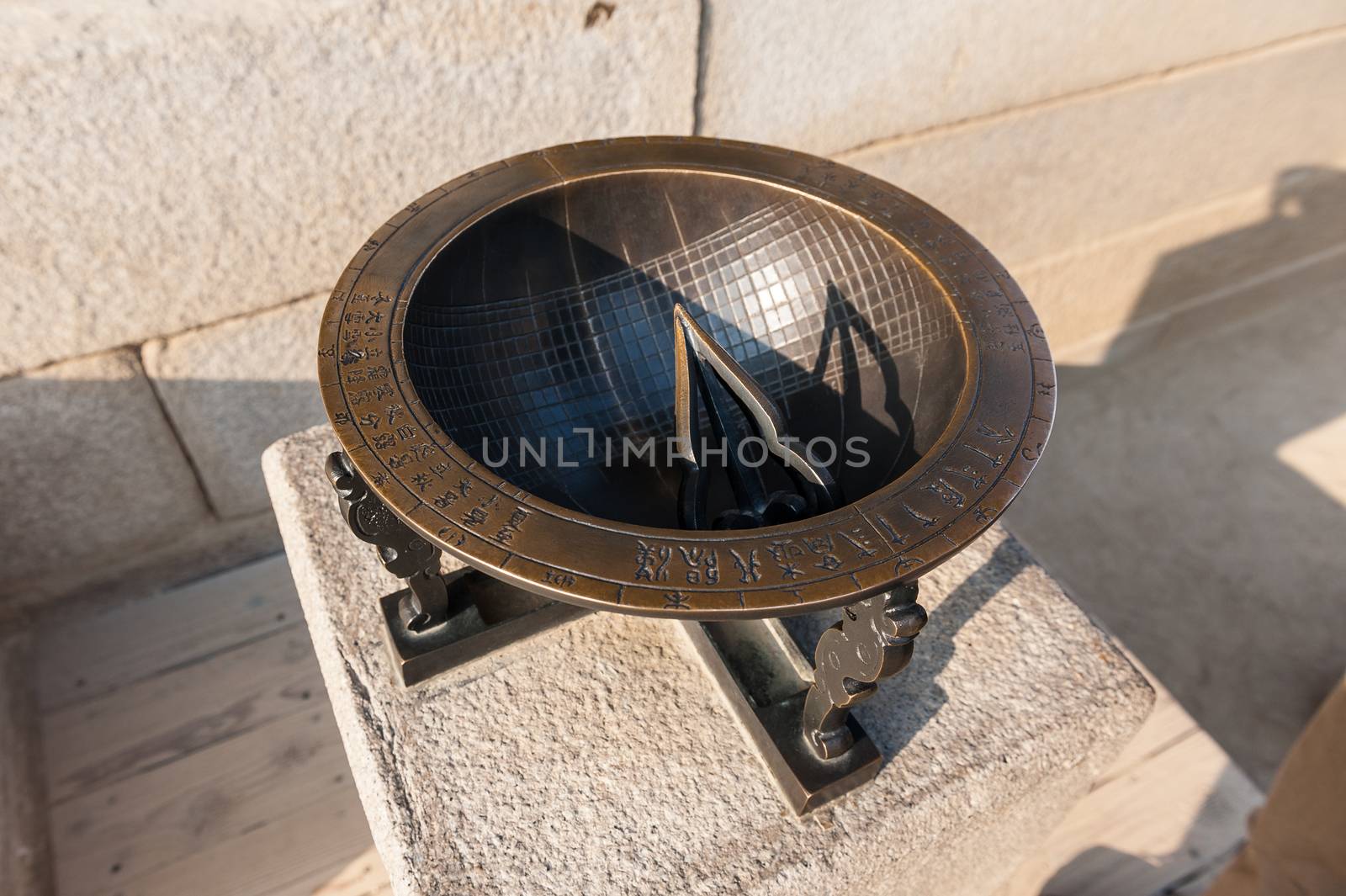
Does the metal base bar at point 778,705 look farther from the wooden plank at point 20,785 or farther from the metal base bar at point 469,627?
the wooden plank at point 20,785

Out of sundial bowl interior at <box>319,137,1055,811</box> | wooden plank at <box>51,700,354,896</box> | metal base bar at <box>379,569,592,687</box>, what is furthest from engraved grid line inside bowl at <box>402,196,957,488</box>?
wooden plank at <box>51,700,354,896</box>

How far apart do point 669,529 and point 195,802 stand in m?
1.67

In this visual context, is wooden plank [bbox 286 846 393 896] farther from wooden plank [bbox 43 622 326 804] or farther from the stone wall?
the stone wall

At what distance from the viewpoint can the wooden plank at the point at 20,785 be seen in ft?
6.21

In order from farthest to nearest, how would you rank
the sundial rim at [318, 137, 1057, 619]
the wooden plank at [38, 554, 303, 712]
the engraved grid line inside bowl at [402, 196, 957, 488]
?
the wooden plank at [38, 554, 303, 712] < the engraved grid line inside bowl at [402, 196, 957, 488] < the sundial rim at [318, 137, 1057, 619]

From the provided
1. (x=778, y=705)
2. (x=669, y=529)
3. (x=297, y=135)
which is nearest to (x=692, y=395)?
(x=669, y=529)

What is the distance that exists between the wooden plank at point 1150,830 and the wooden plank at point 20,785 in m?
2.14

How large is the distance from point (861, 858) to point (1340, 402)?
389cm

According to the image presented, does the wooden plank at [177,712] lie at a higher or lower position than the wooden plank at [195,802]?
→ higher

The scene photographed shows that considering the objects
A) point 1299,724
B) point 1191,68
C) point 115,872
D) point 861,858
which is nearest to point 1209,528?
point 1299,724

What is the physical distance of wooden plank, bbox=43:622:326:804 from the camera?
7.16 feet

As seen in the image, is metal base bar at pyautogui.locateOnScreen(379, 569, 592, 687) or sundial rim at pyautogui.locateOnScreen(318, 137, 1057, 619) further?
metal base bar at pyautogui.locateOnScreen(379, 569, 592, 687)

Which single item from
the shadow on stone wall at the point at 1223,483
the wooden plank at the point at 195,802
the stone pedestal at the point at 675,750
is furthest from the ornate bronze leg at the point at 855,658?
the shadow on stone wall at the point at 1223,483

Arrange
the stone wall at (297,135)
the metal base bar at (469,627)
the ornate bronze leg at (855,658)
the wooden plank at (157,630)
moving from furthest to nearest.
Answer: the wooden plank at (157,630)
the stone wall at (297,135)
the metal base bar at (469,627)
the ornate bronze leg at (855,658)
